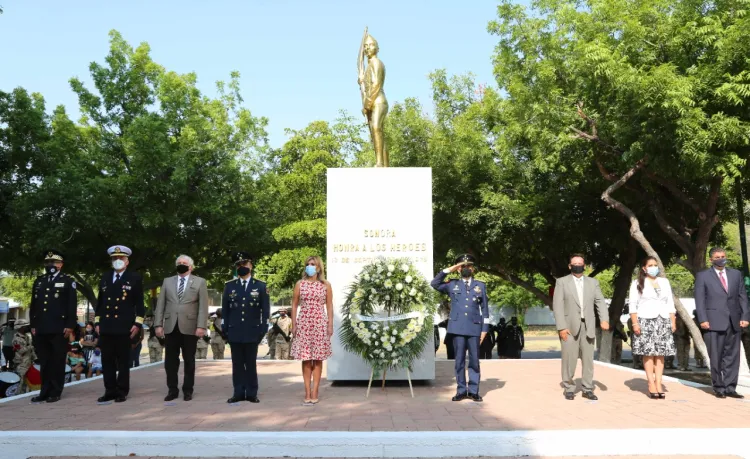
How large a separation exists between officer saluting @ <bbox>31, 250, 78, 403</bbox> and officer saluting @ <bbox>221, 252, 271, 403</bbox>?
83.8 inches

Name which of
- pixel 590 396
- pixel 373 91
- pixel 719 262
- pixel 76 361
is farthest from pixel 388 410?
pixel 76 361

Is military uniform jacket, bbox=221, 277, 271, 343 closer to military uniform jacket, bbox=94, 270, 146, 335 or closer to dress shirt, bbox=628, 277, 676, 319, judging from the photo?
military uniform jacket, bbox=94, 270, 146, 335

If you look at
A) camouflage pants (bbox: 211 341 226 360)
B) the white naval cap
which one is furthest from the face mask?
camouflage pants (bbox: 211 341 226 360)

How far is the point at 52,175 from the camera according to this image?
21.8m

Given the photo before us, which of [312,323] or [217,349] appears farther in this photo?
[217,349]

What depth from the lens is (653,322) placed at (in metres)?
9.04

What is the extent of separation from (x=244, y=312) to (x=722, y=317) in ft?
20.5

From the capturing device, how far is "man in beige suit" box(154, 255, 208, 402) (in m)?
8.77

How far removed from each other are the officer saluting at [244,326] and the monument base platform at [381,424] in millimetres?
360

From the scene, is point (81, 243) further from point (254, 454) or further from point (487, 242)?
point (254, 454)

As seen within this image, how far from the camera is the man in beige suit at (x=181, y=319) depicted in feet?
28.8

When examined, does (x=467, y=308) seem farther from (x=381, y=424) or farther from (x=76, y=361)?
(x=76, y=361)

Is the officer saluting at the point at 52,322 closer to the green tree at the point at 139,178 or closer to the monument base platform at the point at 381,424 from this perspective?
the monument base platform at the point at 381,424

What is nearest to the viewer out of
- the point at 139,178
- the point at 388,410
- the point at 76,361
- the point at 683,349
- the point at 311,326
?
the point at 388,410
